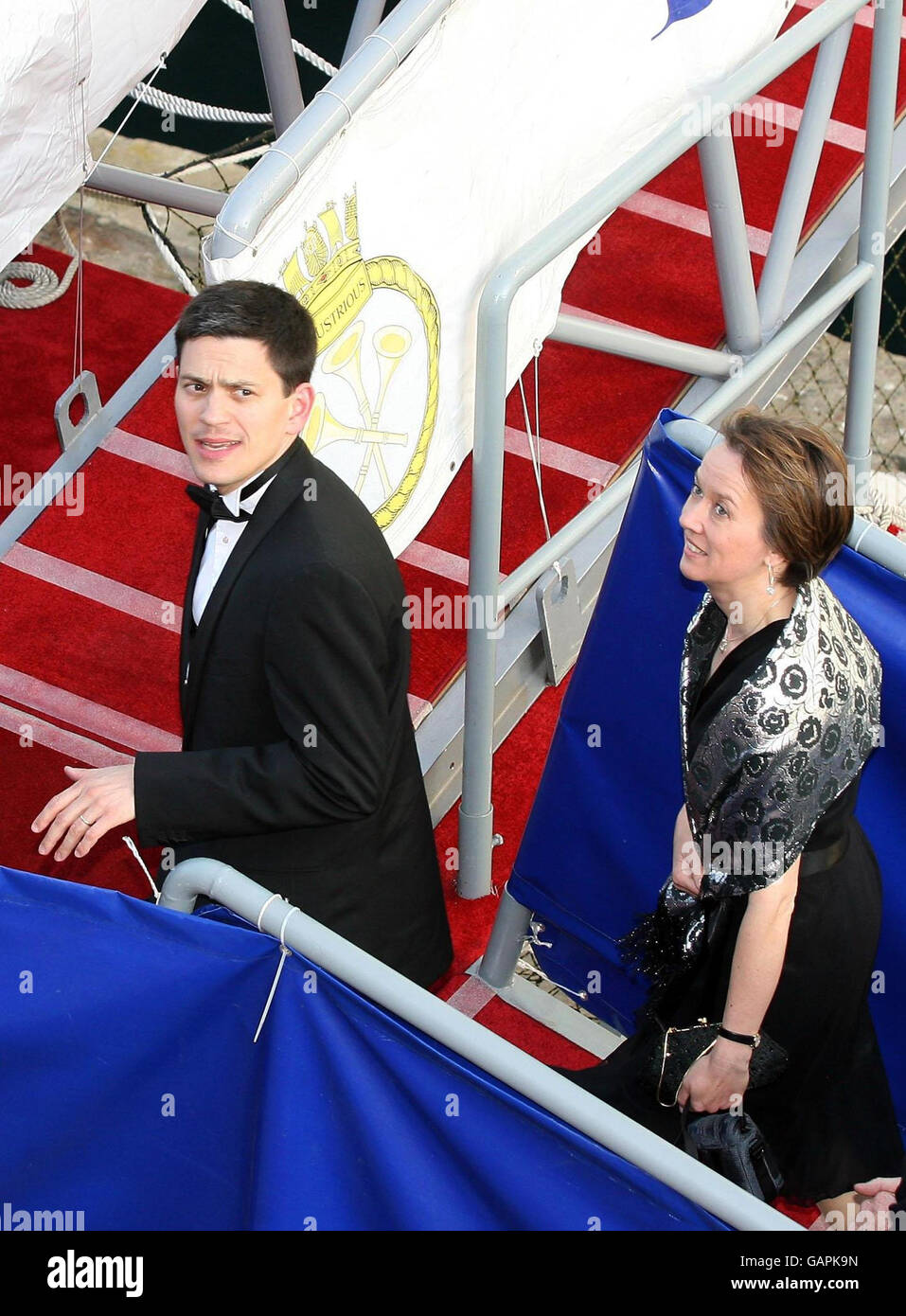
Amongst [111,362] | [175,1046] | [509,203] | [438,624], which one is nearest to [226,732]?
[175,1046]

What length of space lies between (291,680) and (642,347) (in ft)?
6.13

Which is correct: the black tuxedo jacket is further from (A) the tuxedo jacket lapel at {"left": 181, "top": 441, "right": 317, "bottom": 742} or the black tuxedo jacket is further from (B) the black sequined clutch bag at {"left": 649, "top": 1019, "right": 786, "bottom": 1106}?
(B) the black sequined clutch bag at {"left": 649, "top": 1019, "right": 786, "bottom": 1106}

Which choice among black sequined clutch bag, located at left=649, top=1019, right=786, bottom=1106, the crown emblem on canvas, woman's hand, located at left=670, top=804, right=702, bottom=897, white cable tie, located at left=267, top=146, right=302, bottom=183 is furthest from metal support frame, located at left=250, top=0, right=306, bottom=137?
black sequined clutch bag, located at left=649, top=1019, right=786, bottom=1106

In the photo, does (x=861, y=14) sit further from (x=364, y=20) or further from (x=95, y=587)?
(x=95, y=587)

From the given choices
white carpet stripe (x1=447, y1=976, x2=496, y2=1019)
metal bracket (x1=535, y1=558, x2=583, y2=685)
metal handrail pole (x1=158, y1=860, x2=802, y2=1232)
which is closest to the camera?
metal handrail pole (x1=158, y1=860, x2=802, y2=1232)

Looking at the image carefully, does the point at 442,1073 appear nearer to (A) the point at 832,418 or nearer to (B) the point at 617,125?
(B) the point at 617,125

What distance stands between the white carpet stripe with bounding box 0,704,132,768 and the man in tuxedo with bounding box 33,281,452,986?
142 cm

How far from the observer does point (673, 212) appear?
201 inches

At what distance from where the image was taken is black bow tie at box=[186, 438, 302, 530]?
2320mm

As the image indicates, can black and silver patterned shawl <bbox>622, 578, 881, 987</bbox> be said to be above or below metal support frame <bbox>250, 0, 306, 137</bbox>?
below

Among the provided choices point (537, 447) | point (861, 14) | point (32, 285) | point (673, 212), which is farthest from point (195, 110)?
point (861, 14)

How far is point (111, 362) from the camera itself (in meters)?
5.36
